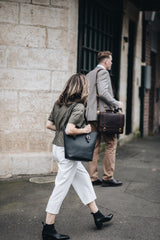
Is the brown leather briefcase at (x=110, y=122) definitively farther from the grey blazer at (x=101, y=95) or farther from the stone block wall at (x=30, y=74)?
the stone block wall at (x=30, y=74)

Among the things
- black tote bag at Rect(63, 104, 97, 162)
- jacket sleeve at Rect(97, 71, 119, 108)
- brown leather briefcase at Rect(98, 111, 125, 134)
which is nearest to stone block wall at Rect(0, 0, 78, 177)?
jacket sleeve at Rect(97, 71, 119, 108)

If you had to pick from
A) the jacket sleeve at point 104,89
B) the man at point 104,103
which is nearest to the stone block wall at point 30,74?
the man at point 104,103

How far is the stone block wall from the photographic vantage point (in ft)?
17.7

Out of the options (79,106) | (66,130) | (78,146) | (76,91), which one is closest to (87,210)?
(78,146)

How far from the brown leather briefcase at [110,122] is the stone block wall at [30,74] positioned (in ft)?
4.06

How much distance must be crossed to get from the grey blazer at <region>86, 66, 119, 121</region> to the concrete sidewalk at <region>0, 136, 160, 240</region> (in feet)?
3.82

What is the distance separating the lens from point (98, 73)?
4.77m

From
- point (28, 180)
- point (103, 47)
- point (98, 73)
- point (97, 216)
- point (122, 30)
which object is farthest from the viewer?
point (122, 30)

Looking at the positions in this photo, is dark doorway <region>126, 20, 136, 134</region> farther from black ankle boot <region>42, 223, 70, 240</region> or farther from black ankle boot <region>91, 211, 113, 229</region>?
black ankle boot <region>42, 223, 70, 240</region>

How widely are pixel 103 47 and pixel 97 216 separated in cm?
521

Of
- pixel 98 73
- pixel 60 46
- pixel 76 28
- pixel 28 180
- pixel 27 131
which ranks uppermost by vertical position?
pixel 76 28

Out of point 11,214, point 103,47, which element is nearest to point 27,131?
point 11,214

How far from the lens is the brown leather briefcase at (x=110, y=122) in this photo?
4.71m

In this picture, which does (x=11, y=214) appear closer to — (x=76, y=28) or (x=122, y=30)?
(x=76, y=28)
